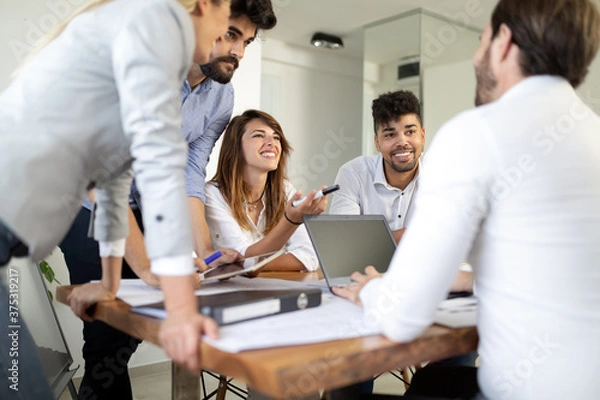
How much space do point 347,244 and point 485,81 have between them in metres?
0.57

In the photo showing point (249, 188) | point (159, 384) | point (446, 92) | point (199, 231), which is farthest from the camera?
point (446, 92)

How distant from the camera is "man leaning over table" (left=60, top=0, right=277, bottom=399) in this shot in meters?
1.59

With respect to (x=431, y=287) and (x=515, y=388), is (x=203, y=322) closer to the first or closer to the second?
(x=431, y=287)

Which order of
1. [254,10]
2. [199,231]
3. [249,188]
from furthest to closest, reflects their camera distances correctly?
1. [249,188]
2. [199,231]
3. [254,10]

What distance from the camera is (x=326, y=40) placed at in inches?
208

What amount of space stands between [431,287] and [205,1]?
0.64 meters

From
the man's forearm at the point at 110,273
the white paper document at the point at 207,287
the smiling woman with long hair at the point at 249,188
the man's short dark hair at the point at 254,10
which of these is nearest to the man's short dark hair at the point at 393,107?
the smiling woman with long hair at the point at 249,188

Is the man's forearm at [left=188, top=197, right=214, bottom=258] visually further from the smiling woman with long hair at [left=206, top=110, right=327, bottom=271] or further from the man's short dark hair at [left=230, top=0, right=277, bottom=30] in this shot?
the man's short dark hair at [left=230, top=0, right=277, bottom=30]

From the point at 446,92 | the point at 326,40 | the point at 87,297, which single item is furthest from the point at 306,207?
the point at 326,40

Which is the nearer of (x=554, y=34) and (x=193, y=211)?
(x=554, y=34)

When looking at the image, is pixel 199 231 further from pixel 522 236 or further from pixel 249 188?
pixel 522 236

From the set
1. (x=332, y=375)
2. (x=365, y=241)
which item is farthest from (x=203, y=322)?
(x=365, y=241)

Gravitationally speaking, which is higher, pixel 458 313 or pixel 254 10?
pixel 254 10

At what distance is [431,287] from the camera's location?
2.63 feet
